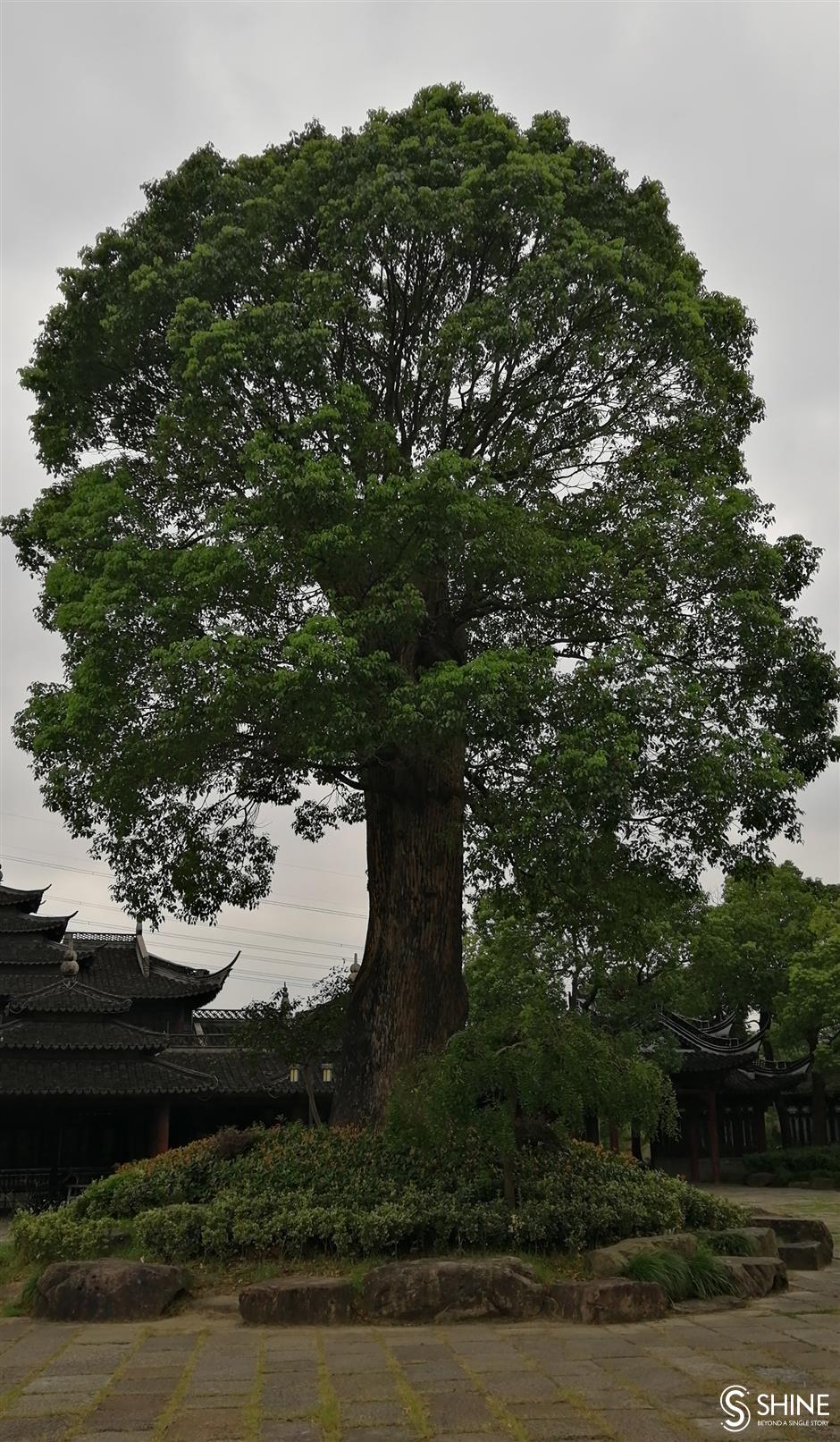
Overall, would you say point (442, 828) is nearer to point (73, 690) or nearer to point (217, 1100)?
point (73, 690)

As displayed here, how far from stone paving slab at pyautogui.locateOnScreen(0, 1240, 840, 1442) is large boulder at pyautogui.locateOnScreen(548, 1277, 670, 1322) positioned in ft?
0.61

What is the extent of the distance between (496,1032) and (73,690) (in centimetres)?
516

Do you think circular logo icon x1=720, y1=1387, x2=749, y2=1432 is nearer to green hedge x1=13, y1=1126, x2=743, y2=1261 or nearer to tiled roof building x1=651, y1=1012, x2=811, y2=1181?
green hedge x1=13, y1=1126, x2=743, y2=1261

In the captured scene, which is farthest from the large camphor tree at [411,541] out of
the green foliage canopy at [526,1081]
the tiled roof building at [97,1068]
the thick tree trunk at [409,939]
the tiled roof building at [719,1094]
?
the tiled roof building at [719,1094]

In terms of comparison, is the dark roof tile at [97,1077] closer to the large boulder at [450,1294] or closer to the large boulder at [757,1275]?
the large boulder at [450,1294]

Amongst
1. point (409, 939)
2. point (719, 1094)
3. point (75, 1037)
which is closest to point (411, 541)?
point (409, 939)

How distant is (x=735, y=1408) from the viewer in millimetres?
5250

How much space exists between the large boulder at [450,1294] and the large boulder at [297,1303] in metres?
0.23

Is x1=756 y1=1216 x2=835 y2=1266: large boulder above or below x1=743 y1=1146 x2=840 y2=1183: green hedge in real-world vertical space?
above

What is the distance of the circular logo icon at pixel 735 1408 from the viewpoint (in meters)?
5.00

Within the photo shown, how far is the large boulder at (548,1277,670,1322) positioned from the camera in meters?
7.52

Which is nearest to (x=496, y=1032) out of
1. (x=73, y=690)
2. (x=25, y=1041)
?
(x=73, y=690)

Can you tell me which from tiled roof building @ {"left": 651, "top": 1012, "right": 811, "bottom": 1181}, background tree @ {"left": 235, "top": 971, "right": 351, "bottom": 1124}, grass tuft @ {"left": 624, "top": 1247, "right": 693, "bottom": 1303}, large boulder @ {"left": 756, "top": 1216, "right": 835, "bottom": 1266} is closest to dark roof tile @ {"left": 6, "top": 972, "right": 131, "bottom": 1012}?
background tree @ {"left": 235, "top": 971, "right": 351, "bottom": 1124}

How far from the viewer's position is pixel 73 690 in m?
10.4
